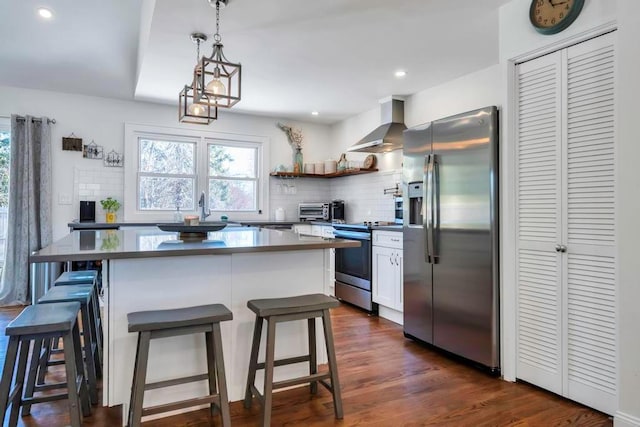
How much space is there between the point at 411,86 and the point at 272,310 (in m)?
3.19

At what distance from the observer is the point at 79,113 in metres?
4.73

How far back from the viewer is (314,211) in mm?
5703

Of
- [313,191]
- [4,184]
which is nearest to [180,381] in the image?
[4,184]

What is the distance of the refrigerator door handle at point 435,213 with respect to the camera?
300cm

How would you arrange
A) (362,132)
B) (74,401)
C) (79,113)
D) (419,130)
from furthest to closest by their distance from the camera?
(362,132) < (79,113) < (419,130) < (74,401)

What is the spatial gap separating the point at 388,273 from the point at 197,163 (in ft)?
9.80

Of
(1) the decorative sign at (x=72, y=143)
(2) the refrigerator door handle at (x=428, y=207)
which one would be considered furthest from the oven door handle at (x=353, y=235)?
(1) the decorative sign at (x=72, y=143)

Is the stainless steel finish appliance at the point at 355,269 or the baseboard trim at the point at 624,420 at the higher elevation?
the stainless steel finish appliance at the point at 355,269

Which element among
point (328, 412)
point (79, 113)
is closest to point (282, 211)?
point (79, 113)

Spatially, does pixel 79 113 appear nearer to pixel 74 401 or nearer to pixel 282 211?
pixel 282 211

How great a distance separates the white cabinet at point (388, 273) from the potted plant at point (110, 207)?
3091 mm

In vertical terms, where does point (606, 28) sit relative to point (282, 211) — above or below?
above

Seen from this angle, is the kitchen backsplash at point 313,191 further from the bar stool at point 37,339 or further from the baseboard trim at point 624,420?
the bar stool at point 37,339

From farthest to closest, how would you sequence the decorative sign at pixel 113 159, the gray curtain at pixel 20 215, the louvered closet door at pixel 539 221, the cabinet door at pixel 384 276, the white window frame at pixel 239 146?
1. the white window frame at pixel 239 146
2. the decorative sign at pixel 113 159
3. the gray curtain at pixel 20 215
4. the cabinet door at pixel 384 276
5. the louvered closet door at pixel 539 221
